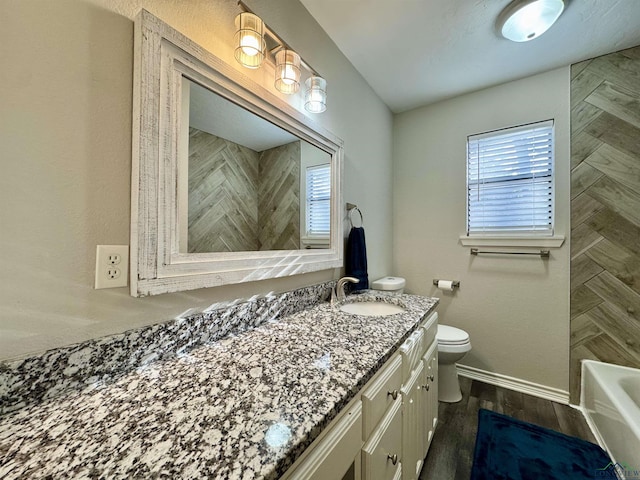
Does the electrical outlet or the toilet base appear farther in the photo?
the toilet base

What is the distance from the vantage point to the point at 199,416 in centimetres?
51

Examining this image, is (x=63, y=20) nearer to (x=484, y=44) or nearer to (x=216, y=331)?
(x=216, y=331)

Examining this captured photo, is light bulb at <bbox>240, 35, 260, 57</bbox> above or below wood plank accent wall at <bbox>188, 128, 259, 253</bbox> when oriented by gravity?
above

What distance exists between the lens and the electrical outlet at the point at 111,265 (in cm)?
65

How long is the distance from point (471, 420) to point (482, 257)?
1.19 metres

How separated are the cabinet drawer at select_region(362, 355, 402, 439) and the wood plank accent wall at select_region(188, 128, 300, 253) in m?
0.68

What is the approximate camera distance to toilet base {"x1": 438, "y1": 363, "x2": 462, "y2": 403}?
1829 millimetres

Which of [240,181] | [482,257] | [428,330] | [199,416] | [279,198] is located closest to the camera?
[199,416]

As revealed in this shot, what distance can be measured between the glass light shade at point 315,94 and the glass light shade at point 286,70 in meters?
0.17

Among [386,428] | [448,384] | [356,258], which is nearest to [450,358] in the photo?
[448,384]

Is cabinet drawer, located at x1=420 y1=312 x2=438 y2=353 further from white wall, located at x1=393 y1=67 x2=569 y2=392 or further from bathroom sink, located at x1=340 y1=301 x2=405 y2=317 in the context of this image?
white wall, located at x1=393 y1=67 x2=569 y2=392

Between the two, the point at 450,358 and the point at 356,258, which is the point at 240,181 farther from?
the point at 450,358

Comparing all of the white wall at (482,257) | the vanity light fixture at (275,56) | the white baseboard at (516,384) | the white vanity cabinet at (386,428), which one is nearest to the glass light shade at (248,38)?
the vanity light fixture at (275,56)

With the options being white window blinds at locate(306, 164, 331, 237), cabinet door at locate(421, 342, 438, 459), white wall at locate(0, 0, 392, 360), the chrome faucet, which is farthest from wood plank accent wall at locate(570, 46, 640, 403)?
white wall at locate(0, 0, 392, 360)
